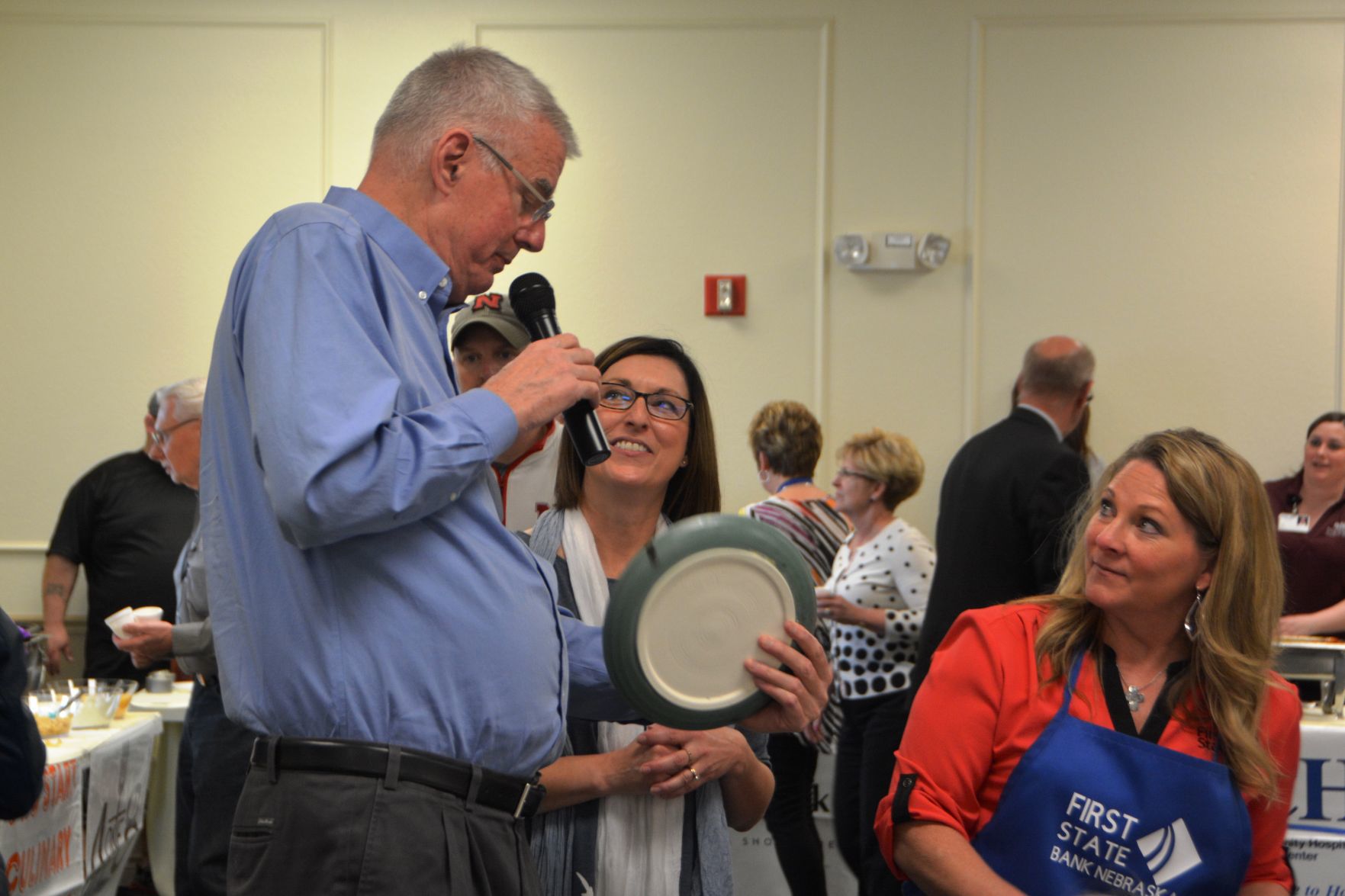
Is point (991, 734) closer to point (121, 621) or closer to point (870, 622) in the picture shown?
point (870, 622)

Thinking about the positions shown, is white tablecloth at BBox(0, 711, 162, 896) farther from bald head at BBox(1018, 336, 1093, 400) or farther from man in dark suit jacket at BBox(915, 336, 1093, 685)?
bald head at BBox(1018, 336, 1093, 400)

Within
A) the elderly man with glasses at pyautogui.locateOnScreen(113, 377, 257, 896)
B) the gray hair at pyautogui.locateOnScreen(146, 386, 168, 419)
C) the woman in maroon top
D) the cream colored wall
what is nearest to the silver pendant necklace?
the elderly man with glasses at pyautogui.locateOnScreen(113, 377, 257, 896)

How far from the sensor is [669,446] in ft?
6.66

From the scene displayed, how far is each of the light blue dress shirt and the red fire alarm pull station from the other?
3996mm

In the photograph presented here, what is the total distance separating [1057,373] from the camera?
369cm

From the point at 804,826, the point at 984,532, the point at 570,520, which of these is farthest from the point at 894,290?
the point at 570,520

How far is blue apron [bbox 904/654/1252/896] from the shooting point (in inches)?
69.6

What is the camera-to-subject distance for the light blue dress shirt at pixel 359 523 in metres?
1.18

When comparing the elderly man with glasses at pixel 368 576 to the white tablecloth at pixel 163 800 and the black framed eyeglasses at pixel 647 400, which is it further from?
the white tablecloth at pixel 163 800

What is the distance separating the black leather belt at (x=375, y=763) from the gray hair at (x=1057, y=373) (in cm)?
271

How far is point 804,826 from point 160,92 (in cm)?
397

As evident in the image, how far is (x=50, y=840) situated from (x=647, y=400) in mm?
1664

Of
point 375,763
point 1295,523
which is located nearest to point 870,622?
point 1295,523

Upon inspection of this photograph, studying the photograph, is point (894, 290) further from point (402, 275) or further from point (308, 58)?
point (402, 275)
